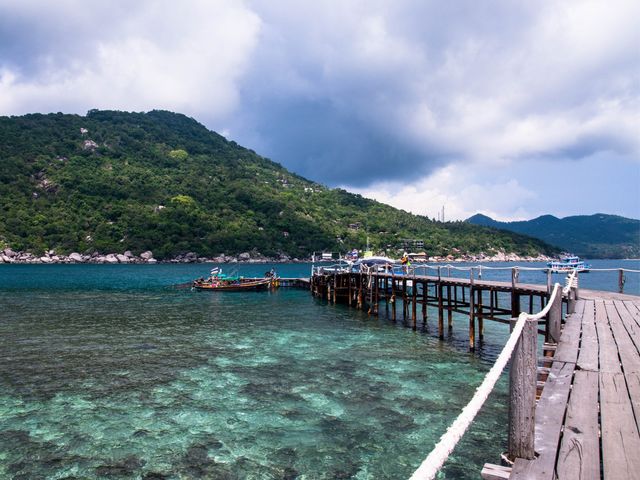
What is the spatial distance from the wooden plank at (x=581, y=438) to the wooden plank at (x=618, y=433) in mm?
81

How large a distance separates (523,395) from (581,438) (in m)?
1.04

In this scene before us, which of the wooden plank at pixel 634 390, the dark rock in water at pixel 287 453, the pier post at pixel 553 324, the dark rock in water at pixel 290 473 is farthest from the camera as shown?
the dark rock in water at pixel 287 453

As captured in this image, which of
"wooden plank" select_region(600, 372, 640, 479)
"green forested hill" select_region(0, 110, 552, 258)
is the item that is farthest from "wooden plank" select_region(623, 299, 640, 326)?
"green forested hill" select_region(0, 110, 552, 258)

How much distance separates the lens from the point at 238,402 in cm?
1254

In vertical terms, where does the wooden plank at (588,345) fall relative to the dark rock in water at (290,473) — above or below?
above

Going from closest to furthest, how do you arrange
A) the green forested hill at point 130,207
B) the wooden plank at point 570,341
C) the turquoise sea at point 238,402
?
the wooden plank at point 570,341 < the turquoise sea at point 238,402 < the green forested hill at point 130,207

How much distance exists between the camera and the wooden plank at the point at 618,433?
12.1ft

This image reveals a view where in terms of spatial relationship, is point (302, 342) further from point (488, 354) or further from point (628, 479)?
point (628, 479)

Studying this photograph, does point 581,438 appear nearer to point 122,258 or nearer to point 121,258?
point 121,258

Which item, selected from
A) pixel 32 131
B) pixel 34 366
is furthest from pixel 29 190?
pixel 34 366

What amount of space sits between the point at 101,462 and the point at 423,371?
11082mm

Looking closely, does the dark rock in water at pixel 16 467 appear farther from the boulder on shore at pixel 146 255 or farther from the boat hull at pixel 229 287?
the boulder on shore at pixel 146 255

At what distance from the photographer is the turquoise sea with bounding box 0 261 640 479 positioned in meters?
9.01

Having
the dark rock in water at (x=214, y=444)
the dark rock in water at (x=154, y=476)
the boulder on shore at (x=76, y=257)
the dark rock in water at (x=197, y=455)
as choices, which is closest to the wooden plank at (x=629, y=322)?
the dark rock in water at (x=214, y=444)
